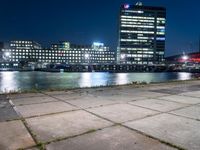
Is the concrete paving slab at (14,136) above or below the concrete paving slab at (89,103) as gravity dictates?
below

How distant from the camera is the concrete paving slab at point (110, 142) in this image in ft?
12.8

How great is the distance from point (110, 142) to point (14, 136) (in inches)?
76.6

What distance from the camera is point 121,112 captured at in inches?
261

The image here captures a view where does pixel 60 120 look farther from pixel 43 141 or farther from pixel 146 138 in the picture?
pixel 146 138

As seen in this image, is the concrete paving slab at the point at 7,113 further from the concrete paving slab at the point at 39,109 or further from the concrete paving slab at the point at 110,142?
the concrete paving slab at the point at 110,142


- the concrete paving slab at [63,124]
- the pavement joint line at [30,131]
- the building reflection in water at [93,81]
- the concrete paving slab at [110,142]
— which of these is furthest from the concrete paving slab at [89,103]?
the building reflection in water at [93,81]

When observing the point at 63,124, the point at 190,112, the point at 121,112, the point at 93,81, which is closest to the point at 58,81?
the point at 93,81

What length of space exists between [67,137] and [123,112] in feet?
8.55

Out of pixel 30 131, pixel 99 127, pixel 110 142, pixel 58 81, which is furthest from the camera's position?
pixel 58 81

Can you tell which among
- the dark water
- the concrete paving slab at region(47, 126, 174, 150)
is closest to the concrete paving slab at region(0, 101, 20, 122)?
the concrete paving slab at region(47, 126, 174, 150)

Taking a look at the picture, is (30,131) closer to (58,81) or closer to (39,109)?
(39,109)

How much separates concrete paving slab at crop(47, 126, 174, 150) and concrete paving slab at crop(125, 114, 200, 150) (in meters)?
0.35

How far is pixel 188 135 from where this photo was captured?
456 cm

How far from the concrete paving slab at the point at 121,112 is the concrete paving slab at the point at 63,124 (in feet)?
1.33
